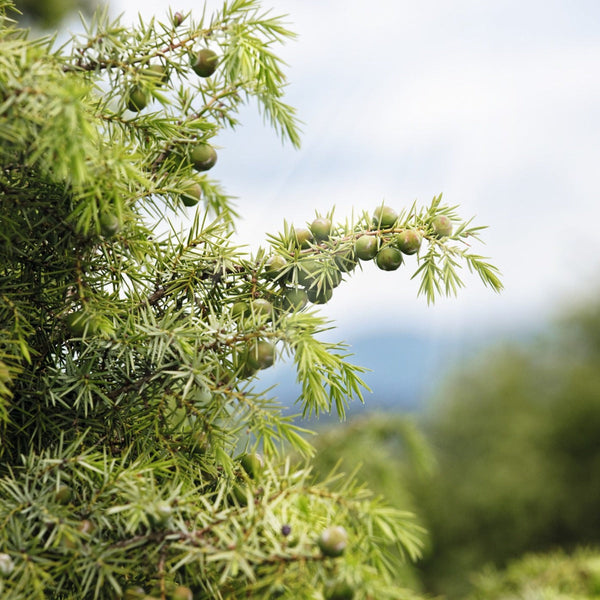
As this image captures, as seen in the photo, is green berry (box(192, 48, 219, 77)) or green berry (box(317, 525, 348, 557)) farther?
green berry (box(192, 48, 219, 77))

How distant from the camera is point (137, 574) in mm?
387

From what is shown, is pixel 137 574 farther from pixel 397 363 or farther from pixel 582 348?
pixel 397 363

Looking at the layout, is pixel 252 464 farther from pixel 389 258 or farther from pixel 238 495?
pixel 389 258

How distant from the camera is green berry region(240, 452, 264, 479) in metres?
0.43

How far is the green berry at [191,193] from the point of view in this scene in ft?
1.43

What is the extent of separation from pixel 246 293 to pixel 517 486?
14.9 feet

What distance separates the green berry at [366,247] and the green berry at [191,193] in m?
0.12

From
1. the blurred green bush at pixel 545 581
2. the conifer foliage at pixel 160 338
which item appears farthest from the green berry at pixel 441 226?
the blurred green bush at pixel 545 581

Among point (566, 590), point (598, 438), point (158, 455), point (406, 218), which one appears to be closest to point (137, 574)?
point (158, 455)

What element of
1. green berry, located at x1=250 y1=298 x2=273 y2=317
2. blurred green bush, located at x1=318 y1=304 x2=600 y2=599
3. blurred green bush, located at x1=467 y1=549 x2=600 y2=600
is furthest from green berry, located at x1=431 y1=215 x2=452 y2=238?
blurred green bush, located at x1=318 y1=304 x2=600 y2=599

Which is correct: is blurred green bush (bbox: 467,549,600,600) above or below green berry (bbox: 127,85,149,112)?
below

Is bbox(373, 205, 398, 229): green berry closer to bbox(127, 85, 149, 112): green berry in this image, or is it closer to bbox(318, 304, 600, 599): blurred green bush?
bbox(127, 85, 149, 112): green berry

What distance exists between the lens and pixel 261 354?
0.39 m

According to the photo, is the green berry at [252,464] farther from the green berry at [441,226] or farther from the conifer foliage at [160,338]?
the green berry at [441,226]
